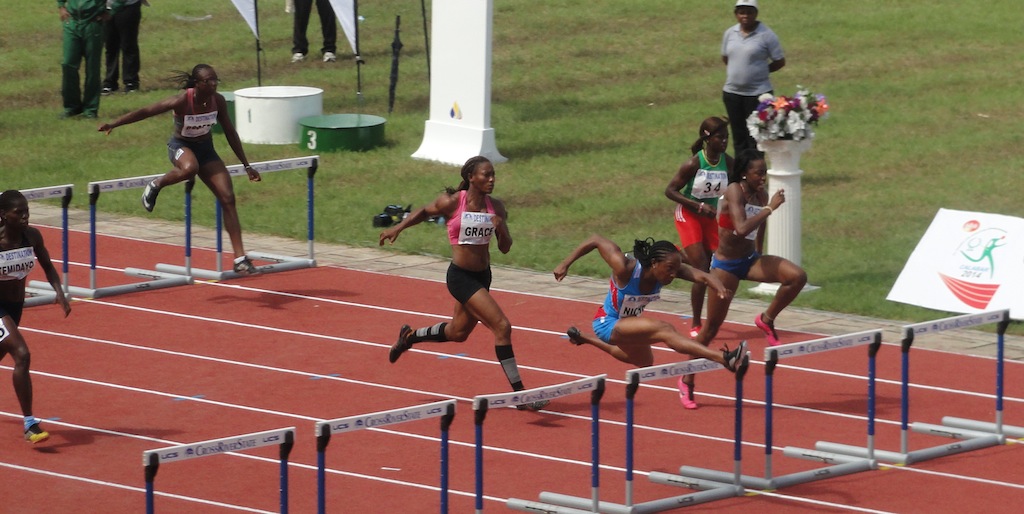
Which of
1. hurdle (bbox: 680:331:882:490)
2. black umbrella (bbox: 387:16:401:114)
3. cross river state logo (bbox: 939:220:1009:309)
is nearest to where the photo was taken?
hurdle (bbox: 680:331:882:490)

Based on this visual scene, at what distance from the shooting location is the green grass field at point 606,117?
18.2 meters

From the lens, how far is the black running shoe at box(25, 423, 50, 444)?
1105cm

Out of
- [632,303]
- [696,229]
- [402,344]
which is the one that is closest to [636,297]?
[632,303]

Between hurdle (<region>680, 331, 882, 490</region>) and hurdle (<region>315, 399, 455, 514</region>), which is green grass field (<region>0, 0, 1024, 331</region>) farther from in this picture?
hurdle (<region>315, 399, 455, 514</region>)

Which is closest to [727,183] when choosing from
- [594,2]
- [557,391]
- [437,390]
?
[437,390]

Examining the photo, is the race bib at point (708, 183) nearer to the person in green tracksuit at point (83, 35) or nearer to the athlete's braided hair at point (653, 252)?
the athlete's braided hair at point (653, 252)

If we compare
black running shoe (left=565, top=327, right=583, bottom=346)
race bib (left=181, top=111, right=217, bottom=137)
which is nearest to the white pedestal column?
black running shoe (left=565, top=327, right=583, bottom=346)

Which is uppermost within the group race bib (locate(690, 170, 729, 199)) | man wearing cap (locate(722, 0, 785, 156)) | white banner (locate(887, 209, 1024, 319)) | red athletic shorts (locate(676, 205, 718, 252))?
man wearing cap (locate(722, 0, 785, 156))

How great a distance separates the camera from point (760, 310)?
14984 millimetres

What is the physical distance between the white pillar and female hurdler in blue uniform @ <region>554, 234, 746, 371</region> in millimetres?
9773

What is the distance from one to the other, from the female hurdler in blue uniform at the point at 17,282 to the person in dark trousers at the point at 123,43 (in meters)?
13.4

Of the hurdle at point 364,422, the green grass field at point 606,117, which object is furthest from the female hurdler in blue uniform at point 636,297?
the green grass field at point 606,117

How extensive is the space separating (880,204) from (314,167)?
645 centimetres

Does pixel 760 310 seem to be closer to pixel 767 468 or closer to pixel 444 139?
pixel 767 468
